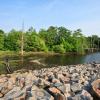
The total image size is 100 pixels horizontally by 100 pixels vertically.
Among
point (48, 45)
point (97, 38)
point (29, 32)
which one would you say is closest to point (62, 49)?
point (48, 45)

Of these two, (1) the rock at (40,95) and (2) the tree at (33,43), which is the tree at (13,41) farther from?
(1) the rock at (40,95)

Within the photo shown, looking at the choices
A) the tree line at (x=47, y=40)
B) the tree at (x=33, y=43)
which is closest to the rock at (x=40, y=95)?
the tree line at (x=47, y=40)

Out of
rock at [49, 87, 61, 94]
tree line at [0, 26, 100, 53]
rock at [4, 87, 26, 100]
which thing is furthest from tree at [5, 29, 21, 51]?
rock at [4, 87, 26, 100]

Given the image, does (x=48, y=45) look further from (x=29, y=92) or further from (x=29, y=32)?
(x=29, y=92)

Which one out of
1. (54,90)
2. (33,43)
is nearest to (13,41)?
(33,43)

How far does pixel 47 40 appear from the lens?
371 feet

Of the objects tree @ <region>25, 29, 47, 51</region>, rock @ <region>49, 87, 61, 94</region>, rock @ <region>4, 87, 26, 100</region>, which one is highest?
tree @ <region>25, 29, 47, 51</region>

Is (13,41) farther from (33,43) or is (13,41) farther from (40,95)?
(40,95)

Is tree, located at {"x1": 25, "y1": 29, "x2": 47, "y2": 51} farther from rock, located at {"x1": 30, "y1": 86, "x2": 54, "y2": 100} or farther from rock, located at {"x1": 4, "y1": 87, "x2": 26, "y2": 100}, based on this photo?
rock, located at {"x1": 30, "y1": 86, "x2": 54, "y2": 100}

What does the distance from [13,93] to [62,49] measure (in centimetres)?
9508

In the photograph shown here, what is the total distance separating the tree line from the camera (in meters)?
92.9

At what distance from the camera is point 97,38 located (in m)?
164

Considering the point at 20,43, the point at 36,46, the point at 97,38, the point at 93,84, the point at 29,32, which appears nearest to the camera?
the point at 93,84

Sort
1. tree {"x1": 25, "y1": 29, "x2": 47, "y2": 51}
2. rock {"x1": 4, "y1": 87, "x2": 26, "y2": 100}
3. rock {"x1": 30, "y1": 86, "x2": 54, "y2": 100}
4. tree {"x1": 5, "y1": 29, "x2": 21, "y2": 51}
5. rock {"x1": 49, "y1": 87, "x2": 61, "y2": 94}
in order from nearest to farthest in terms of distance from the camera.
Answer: rock {"x1": 30, "y1": 86, "x2": 54, "y2": 100} → rock {"x1": 4, "y1": 87, "x2": 26, "y2": 100} → rock {"x1": 49, "y1": 87, "x2": 61, "y2": 94} → tree {"x1": 5, "y1": 29, "x2": 21, "y2": 51} → tree {"x1": 25, "y1": 29, "x2": 47, "y2": 51}
